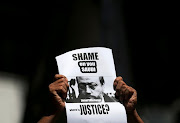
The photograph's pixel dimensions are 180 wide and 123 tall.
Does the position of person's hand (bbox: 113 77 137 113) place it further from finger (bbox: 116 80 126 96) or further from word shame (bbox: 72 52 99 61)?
word shame (bbox: 72 52 99 61)

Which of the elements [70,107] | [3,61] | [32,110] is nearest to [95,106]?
[70,107]

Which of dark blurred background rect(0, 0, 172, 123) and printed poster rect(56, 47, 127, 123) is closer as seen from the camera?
printed poster rect(56, 47, 127, 123)

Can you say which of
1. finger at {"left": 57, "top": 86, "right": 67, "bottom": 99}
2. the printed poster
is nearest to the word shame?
the printed poster

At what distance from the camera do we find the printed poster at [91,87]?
33.3 inches

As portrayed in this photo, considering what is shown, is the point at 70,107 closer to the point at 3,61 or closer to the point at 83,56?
the point at 83,56

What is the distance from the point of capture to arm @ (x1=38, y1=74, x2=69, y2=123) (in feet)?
2.75

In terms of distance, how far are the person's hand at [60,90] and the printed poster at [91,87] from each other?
0.6 inches

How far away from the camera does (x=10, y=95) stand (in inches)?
38.8

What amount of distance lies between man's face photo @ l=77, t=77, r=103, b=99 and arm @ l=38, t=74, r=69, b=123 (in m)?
0.05

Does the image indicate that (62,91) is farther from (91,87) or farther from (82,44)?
(82,44)

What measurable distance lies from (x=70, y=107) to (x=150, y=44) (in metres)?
0.46

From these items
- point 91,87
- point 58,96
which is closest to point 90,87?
point 91,87

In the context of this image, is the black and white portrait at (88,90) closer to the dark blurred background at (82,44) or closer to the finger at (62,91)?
the finger at (62,91)

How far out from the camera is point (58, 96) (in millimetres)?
842
